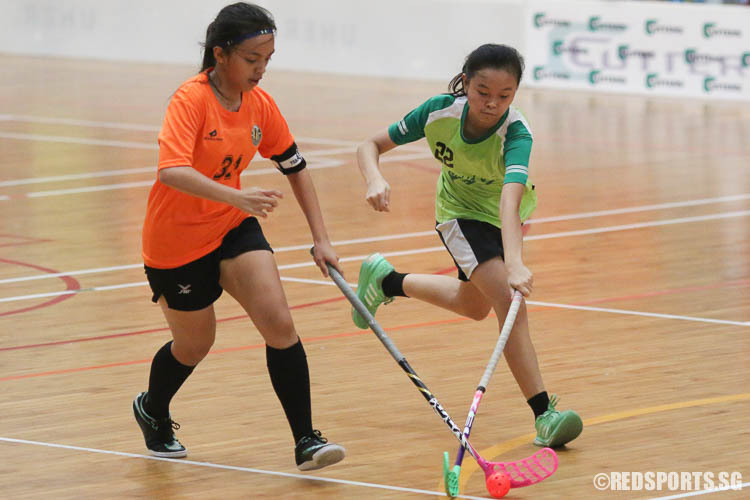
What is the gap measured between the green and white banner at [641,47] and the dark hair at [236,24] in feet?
40.7

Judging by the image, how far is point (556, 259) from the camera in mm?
8219

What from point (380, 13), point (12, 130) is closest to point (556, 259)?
point (12, 130)

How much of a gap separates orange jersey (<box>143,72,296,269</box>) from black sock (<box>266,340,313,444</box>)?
44 centimetres

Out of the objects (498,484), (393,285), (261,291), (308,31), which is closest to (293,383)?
(261,291)

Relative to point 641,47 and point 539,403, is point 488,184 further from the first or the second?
point 641,47

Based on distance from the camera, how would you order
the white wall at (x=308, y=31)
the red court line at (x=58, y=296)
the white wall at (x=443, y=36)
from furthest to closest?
the white wall at (x=308, y=31) → the white wall at (x=443, y=36) → the red court line at (x=58, y=296)

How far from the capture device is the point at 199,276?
4.52m

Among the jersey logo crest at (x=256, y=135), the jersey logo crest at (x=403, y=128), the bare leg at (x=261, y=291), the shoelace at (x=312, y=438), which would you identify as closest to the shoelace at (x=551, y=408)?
the shoelace at (x=312, y=438)

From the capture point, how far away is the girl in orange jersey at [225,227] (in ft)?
14.4

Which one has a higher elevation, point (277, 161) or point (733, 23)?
point (277, 161)

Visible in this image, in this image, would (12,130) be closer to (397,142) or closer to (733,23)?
(733,23)

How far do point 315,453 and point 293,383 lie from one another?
0.84 ft

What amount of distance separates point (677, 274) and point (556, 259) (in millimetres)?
817

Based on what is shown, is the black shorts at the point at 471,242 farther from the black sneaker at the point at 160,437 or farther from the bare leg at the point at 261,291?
the black sneaker at the point at 160,437
